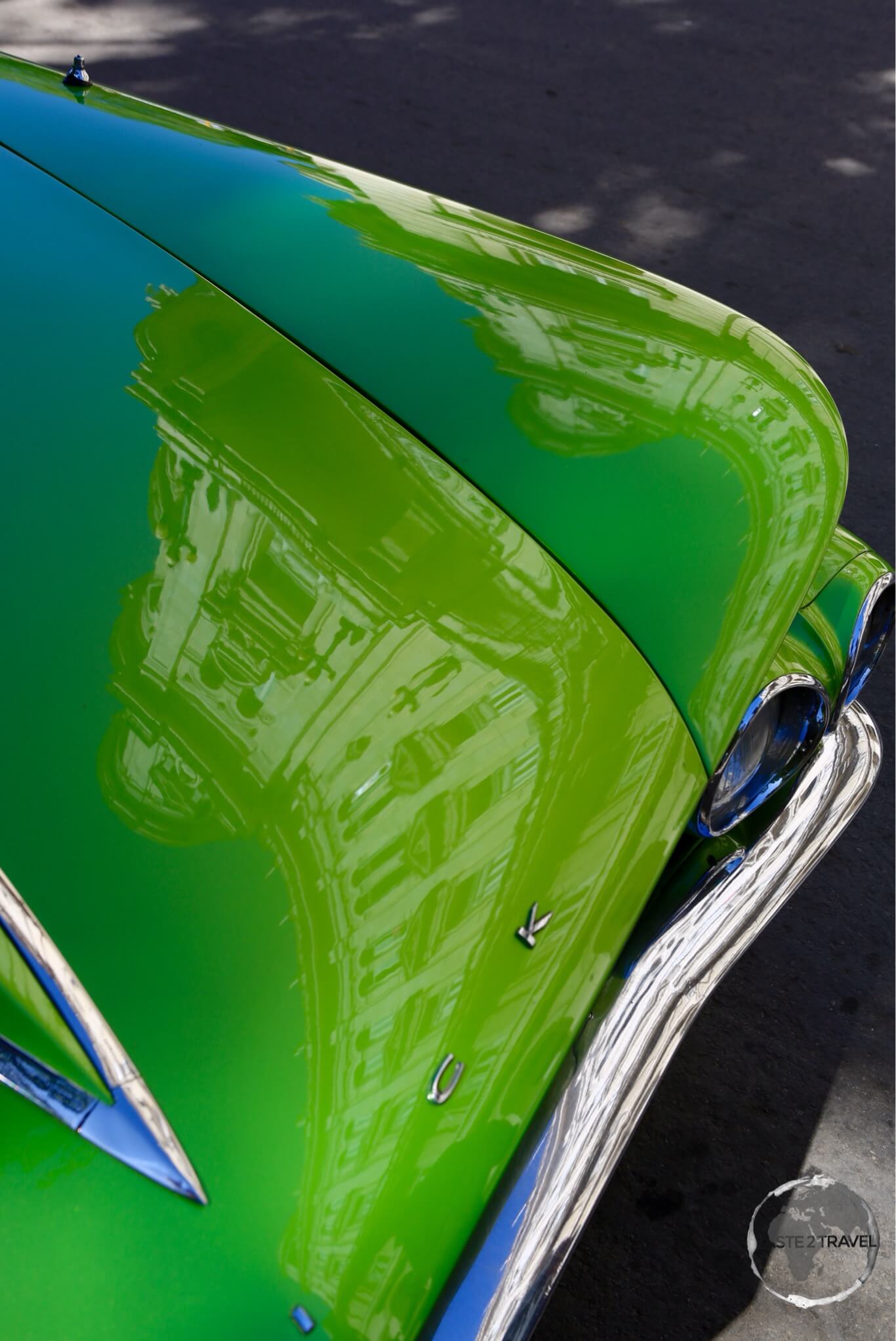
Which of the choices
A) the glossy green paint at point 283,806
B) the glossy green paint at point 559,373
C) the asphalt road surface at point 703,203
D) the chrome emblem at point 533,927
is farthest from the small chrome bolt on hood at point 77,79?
the asphalt road surface at point 703,203

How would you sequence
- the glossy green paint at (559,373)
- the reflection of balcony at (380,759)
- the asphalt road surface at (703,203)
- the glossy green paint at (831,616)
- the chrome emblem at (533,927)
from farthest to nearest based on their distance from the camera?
the asphalt road surface at (703,203) → the glossy green paint at (831,616) → the glossy green paint at (559,373) → the chrome emblem at (533,927) → the reflection of balcony at (380,759)

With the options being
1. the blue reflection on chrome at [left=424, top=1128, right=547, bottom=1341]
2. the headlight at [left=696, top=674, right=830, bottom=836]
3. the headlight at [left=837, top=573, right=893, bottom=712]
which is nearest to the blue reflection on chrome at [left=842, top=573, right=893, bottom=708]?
the headlight at [left=837, top=573, right=893, bottom=712]

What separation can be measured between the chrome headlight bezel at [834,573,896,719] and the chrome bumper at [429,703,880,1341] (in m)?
0.09

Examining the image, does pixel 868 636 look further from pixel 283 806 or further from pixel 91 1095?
pixel 91 1095

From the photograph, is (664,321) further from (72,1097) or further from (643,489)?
(72,1097)

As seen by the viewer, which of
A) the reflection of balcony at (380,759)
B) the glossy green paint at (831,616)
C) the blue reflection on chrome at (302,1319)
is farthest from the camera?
the glossy green paint at (831,616)

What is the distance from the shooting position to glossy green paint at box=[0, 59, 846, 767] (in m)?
1.43

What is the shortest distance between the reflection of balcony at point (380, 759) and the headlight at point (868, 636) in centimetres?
44

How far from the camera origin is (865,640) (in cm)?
170

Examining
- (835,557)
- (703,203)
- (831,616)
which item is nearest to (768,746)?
(831,616)

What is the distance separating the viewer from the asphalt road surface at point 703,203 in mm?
1800

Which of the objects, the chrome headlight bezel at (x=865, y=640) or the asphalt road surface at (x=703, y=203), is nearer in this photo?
the chrome headlight bezel at (x=865, y=640)

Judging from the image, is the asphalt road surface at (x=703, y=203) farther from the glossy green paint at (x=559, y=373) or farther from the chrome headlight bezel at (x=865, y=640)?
the glossy green paint at (x=559, y=373)

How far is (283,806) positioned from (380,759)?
0.12 metres
